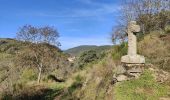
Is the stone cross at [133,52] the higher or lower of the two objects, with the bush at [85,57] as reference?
higher

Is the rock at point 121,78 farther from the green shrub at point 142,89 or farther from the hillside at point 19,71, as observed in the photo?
the hillside at point 19,71

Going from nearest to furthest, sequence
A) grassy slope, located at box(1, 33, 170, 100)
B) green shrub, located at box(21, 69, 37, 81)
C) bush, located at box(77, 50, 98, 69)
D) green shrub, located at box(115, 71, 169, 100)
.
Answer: green shrub, located at box(115, 71, 169, 100)
grassy slope, located at box(1, 33, 170, 100)
green shrub, located at box(21, 69, 37, 81)
bush, located at box(77, 50, 98, 69)

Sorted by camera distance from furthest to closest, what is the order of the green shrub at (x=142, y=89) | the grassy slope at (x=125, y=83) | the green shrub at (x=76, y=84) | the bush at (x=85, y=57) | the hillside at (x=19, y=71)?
1. the bush at (x=85, y=57)
2. the hillside at (x=19, y=71)
3. the green shrub at (x=76, y=84)
4. the grassy slope at (x=125, y=83)
5. the green shrub at (x=142, y=89)

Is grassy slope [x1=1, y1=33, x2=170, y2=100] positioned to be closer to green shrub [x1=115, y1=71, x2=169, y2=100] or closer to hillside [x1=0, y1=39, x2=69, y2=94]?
green shrub [x1=115, y1=71, x2=169, y2=100]

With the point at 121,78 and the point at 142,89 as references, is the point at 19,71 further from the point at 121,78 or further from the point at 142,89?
the point at 142,89

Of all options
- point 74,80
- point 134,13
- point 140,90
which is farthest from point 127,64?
point 134,13

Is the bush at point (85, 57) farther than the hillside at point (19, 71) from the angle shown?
Yes

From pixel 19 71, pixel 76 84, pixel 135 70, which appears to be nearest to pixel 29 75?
pixel 19 71

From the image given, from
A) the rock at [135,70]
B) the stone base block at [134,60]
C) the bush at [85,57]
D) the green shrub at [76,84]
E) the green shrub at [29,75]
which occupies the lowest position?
the green shrub at [29,75]

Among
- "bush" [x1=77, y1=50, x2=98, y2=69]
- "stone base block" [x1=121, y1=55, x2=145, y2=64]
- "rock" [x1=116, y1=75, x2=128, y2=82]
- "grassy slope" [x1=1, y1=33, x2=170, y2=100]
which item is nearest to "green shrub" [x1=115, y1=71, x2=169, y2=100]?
"grassy slope" [x1=1, y1=33, x2=170, y2=100]

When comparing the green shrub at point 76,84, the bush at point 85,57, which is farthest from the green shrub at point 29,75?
the green shrub at point 76,84

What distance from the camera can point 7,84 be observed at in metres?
26.6

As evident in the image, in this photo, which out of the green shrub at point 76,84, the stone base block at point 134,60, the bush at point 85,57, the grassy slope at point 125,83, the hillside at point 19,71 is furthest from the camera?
the bush at point 85,57

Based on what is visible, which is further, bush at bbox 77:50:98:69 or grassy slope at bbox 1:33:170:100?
bush at bbox 77:50:98:69
